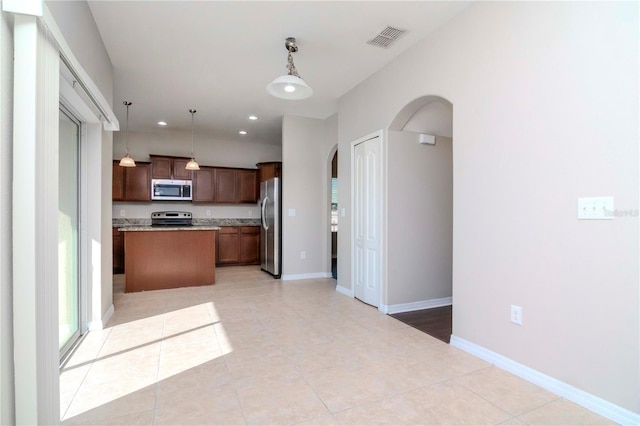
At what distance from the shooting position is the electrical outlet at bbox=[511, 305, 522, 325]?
7.08ft

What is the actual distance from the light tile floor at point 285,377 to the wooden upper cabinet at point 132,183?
340cm

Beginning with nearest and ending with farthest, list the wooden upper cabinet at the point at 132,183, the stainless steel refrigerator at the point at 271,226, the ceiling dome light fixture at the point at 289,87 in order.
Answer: the ceiling dome light fixture at the point at 289,87 < the stainless steel refrigerator at the point at 271,226 < the wooden upper cabinet at the point at 132,183

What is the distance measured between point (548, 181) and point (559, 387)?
1269 mm

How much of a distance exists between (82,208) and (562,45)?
4002mm

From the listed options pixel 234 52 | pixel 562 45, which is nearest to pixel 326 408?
pixel 562 45

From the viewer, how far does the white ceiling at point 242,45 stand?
2611 millimetres

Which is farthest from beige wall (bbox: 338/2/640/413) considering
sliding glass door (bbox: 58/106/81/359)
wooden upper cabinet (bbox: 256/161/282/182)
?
wooden upper cabinet (bbox: 256/161/282/182)

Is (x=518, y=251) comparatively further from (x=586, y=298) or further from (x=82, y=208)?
(x=82, y=208)

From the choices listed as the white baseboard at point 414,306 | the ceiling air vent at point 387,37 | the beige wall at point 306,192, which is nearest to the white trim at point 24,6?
the ceiling air vent at point 387,37

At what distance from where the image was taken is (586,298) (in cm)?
181

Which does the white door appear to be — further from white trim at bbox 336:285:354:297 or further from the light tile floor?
the light tile floor

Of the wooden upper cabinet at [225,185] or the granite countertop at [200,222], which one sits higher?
the wooden upper cabinet at [225,185]

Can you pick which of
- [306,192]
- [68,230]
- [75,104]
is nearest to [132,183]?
[306,192]

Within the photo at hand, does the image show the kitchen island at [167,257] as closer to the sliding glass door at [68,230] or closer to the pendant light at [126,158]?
the pendant light at [126,158]
